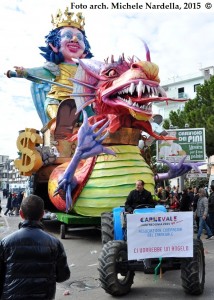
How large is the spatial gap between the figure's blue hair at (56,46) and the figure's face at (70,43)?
178 millimetres

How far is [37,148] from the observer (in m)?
11.0

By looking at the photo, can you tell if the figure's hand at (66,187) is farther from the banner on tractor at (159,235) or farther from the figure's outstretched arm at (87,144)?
the banner on tractor at (159,235)

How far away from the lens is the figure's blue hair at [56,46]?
1427 centimetres

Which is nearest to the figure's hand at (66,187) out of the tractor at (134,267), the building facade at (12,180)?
the tractor at (134,267)

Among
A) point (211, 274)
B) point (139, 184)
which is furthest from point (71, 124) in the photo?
point (211, 274)

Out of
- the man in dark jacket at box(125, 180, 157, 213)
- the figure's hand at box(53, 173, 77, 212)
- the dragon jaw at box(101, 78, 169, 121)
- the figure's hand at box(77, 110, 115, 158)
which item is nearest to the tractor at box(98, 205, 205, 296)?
the man in dark jacket at box(125, 180, 157, 213)

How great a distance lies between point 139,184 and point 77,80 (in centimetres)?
459

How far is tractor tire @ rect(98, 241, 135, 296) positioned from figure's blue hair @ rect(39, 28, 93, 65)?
1034cm

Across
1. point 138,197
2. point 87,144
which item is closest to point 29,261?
point 138,197

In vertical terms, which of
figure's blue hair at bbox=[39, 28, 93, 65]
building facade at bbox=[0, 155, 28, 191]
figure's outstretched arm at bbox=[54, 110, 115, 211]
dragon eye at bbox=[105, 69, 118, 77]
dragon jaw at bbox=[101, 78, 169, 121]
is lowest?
building facade at bbox=[0, 155, 28, 191]

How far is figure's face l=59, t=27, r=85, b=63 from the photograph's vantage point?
46.2ft

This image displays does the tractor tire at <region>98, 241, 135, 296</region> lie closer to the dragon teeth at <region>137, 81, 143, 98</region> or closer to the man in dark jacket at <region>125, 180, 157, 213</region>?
the man in dark jacket at <region>125, 180, 157, 213</region>

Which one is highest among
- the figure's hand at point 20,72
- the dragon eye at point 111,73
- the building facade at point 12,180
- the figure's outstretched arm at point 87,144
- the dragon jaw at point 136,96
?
the figure's hand at point 20,72

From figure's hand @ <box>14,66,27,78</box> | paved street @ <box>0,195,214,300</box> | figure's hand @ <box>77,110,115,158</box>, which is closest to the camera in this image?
paved street @ <box>0,195,214,300</box>
